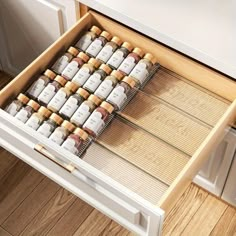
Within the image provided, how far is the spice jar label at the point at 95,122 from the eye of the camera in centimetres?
113

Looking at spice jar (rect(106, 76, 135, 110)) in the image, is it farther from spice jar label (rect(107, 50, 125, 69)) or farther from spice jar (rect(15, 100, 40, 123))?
spice jar (rect(15, 100, 40, 123))

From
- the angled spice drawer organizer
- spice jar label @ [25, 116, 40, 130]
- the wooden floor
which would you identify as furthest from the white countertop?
the wooden floor

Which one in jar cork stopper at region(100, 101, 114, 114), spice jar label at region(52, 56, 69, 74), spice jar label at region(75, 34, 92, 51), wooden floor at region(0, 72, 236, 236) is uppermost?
spice jar label at region(75, 34, 92, 51)

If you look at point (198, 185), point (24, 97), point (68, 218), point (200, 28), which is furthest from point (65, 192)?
point (200, 28)

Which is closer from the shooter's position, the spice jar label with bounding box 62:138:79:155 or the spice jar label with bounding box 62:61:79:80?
the spice jar label with bounding box 62:138:79:155

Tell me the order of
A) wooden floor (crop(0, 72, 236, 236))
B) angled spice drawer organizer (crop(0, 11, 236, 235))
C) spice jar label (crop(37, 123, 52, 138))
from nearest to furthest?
1. angled spice drawer organizer (crop(0, 11, 236, 235))
2. spice jar label (crop(37, 123, 52, 138))
3. wooden floor (crop(0, 72, 236, 236))

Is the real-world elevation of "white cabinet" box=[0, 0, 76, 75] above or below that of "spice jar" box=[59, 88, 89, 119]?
above

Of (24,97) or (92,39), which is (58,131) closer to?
(24,97)

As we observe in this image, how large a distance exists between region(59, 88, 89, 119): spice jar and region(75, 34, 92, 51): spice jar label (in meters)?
0.14

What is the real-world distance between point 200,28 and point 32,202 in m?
0.80

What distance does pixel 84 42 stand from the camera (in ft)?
4.15

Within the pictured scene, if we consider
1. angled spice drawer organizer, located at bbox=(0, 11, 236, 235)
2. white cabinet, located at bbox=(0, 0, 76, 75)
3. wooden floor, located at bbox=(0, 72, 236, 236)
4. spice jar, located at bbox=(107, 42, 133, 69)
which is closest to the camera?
angled spice drawer organizer, located at bbox=(0, 11, 236, 235)

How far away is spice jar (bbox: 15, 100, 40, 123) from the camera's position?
1.14 m

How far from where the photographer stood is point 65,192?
1.64 m
